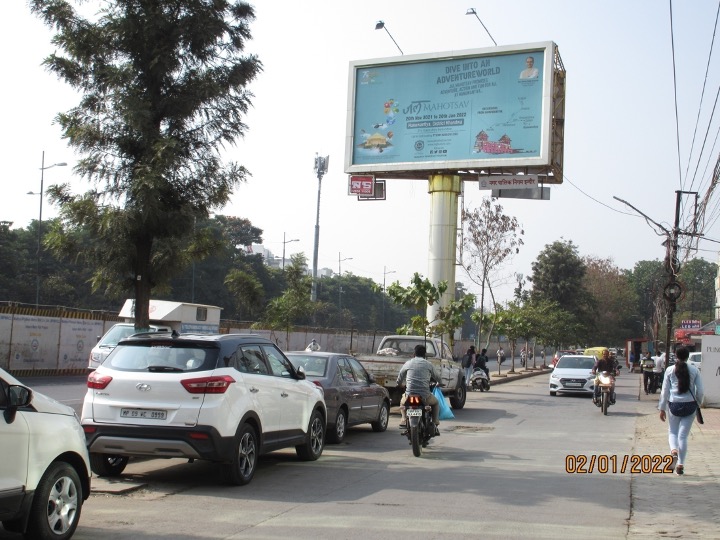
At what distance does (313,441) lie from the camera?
A: 38.4 ft

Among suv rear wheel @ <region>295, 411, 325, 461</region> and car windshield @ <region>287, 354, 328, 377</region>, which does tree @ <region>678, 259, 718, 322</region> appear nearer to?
car windshield @ <region>287, 354, 328, 377</region>

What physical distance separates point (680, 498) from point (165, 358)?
19.9 feet

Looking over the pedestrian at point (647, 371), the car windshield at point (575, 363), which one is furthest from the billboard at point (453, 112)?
the pedestrian at point (647, 371)

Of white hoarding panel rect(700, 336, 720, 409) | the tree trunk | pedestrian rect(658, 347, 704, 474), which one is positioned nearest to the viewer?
pedestrian rect(658, 347, 704, 474)

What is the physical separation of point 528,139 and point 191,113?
59.9ft

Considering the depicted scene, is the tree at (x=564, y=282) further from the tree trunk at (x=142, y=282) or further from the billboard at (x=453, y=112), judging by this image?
the tree trunk at (x=142, y=282)

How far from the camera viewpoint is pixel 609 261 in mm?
95562

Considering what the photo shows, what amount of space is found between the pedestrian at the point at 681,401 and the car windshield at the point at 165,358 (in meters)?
6.00

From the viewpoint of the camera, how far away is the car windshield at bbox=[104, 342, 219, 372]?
9.20 meters

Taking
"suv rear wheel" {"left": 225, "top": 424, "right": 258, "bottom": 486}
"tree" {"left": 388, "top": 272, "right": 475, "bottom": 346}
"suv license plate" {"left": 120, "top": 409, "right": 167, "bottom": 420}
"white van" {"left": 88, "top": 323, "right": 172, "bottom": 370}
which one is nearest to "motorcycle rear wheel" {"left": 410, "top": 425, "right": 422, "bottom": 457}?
"suv rear wheel" {"left": 225, "top": 424, "right": 258, "bottom": 486}

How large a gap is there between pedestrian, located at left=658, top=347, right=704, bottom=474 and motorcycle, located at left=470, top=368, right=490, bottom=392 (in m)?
20.5

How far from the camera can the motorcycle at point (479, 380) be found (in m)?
31.5
